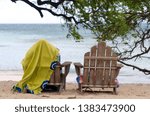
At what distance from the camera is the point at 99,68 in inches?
462

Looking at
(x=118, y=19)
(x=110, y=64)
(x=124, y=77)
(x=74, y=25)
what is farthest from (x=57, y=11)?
(x=124, y=77)

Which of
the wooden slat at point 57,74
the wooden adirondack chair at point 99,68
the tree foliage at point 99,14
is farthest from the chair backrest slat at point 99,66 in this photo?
the tree foliage at point 99,14

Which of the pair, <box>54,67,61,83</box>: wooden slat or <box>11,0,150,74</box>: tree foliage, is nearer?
<box>54,67,61,83</box>: wooden slat

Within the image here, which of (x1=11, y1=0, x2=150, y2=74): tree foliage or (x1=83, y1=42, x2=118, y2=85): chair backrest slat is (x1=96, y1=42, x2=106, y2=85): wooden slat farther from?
(x1=11, y1=0, x2=150, y2=74): tree foliage

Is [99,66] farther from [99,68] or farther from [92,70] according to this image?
[92,70]

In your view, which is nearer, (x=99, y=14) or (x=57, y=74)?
(x=57, y=74)

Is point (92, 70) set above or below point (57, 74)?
above

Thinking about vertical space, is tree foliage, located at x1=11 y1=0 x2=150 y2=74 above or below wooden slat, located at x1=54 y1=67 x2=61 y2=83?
above

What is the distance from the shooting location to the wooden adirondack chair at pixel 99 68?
11695 mm

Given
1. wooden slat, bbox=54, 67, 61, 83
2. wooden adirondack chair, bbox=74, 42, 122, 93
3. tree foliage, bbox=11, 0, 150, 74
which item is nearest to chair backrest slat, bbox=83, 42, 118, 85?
wooden adirondack chair, bbox=74, 42, 122, 93

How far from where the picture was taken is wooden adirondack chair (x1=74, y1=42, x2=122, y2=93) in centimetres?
1170

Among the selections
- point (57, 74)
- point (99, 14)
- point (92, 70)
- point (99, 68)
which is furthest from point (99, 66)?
point (99, 14)

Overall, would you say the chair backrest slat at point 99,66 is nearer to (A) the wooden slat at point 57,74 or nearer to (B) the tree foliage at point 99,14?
(A) the wooden slat at point 57,74

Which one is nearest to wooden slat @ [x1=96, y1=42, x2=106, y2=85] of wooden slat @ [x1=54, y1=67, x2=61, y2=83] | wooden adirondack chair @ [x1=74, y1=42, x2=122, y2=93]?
wooden adirondack chair @ [x1=74, y1=42, x2=122, y2=93]
